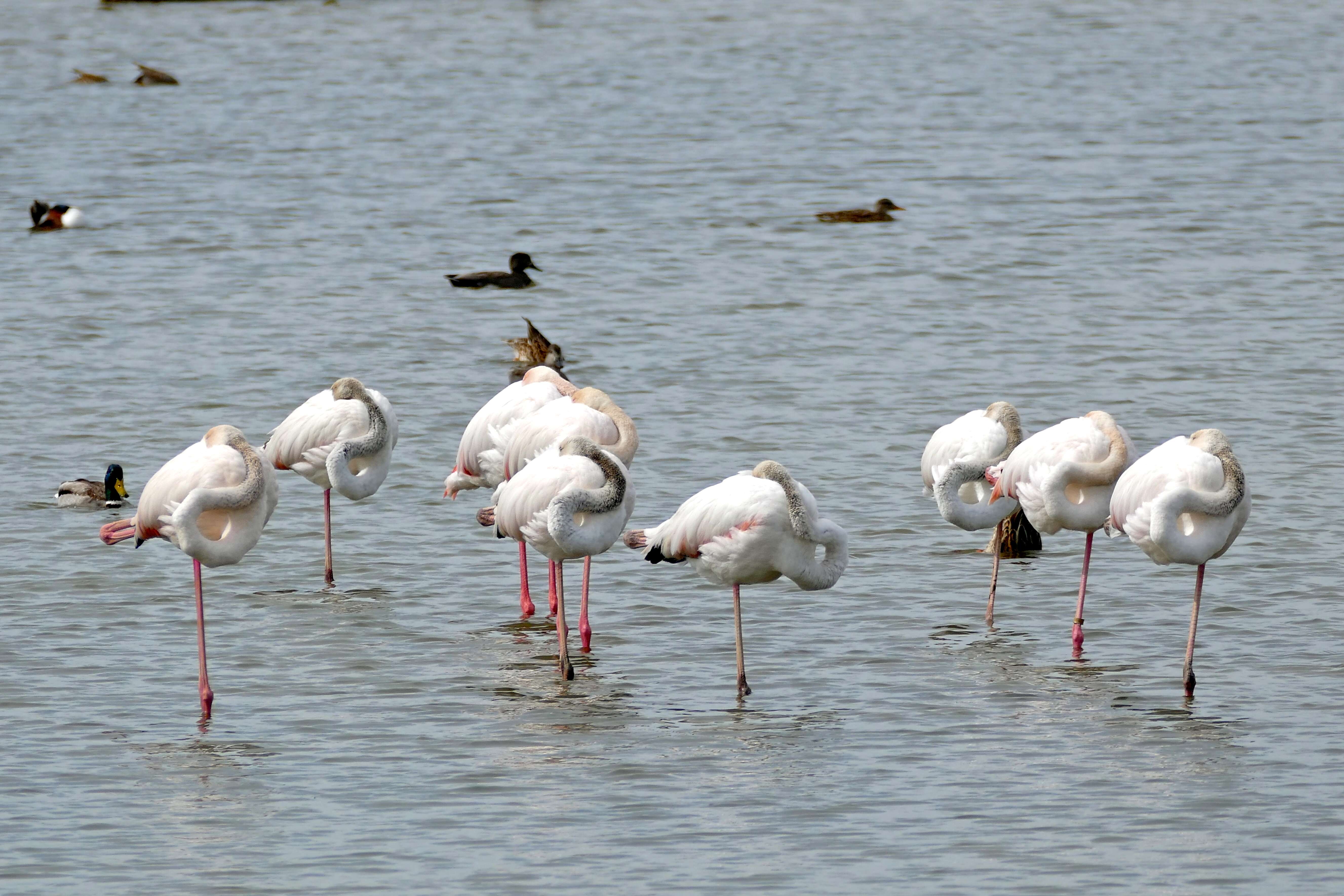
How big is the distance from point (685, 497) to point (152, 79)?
34.9 meters

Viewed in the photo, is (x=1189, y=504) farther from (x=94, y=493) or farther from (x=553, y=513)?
(x=94, y=493)

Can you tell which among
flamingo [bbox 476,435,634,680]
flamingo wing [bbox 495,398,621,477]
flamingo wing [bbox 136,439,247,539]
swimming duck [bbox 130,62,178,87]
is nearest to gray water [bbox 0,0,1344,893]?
flamingo [bbox 476,435,634,680]

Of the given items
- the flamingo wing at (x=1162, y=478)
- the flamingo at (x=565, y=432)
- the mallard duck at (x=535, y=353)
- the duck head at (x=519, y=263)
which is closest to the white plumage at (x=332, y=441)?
the flamingo at (x=565, y=432)

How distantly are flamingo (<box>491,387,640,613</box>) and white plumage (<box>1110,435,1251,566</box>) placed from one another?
3.06 metres

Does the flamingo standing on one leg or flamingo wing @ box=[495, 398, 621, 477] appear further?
the flamingo standing on one leg

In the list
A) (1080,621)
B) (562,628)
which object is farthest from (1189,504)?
(562,628)

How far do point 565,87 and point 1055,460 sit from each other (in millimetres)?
36061

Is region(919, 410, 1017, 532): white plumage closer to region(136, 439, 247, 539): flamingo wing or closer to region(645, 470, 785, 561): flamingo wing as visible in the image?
region(645, 470, 785, 561): flamingo wing

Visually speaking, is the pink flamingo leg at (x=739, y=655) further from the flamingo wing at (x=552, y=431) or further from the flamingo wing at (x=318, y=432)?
the flamingo wing at (x=318, y=432)

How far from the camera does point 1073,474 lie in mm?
12117

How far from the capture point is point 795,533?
1132 cm

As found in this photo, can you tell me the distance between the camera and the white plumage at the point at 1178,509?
11.2m

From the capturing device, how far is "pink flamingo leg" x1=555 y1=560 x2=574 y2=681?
38.3 feet

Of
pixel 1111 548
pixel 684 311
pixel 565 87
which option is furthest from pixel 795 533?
pixel 565 87
